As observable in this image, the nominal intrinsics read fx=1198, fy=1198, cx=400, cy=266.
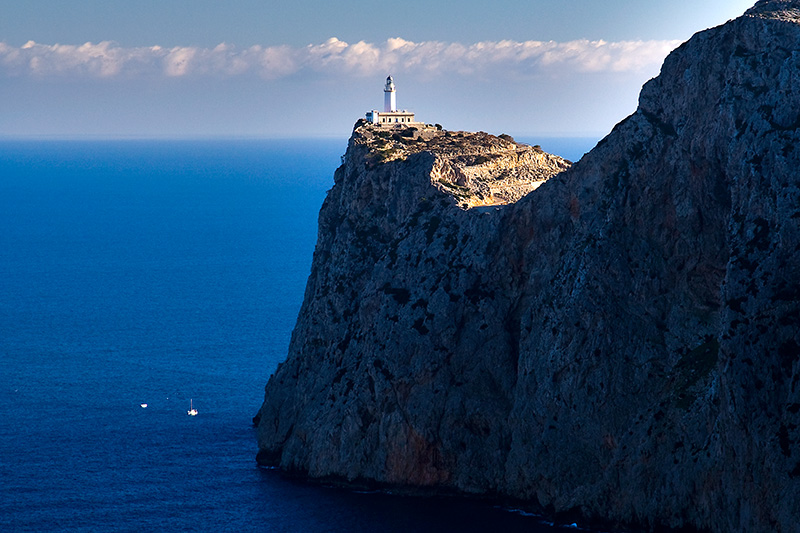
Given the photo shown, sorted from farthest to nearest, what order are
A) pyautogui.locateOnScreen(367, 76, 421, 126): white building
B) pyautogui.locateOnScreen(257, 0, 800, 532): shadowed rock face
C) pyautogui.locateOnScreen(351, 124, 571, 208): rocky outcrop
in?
pyautogui.locateOnScreen(367, 76, 421, 126): white building
pyautogui.locateOnScreen(351, 124, 571, 208): rocky outcrop
pyautogui.locateOnScreen(257, 0, 800, 532): shadowed rock face

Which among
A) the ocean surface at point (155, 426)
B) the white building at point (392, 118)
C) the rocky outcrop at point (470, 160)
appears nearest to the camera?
the ocean surface at point (155, 426)

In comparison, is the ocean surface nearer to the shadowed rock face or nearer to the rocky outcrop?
the shadowed rock face

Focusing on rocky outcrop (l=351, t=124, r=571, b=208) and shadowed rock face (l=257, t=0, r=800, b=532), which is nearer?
shadowed rock face (l=257, t=0, r=800, b=532)

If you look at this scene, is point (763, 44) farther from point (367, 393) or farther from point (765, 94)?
point (367, 393)

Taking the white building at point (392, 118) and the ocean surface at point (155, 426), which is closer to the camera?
the ocean surface at point (155, 426)

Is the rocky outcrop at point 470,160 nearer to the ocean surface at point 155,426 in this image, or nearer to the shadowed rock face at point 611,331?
the shadowed rock face at point 611,331

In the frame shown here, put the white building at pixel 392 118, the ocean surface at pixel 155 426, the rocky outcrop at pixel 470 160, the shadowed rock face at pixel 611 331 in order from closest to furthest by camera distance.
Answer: the shadowed rock face at pixel 611 331, the ocean surface at pixel 155 426, the rocky outcrop at pixel 470 160, the white building at pixel 392 118

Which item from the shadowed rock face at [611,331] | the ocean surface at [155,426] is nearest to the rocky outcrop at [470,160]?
the shadowed rock face at [611,331]

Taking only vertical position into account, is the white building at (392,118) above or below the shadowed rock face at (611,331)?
above

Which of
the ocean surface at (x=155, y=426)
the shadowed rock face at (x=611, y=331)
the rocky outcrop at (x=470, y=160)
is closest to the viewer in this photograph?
the shadowed rock face at (x=611, y=331)

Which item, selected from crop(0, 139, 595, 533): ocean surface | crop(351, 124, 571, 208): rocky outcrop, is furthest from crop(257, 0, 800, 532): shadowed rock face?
crop(0, 139, 595, 533): ocean surface
